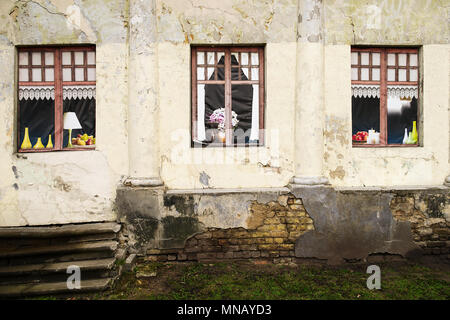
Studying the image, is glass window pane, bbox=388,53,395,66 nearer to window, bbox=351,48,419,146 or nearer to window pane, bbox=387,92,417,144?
window, bbox=351,48,419,146

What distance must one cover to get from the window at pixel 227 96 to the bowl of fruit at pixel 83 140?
1.73 metres

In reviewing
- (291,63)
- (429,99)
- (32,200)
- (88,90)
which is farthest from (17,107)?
(429,99)

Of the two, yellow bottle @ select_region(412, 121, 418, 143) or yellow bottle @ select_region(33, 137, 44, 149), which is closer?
yellow bottle @ select_region(33, 137, 44, 149)

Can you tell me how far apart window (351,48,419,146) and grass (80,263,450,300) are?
7.19 feet

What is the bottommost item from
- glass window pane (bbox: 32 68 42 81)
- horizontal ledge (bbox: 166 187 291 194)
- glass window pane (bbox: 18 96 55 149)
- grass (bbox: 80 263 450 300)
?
grass (bbox: 80 263 450 300)

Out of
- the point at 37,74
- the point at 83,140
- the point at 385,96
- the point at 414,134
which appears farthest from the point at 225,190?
the point at 37,74

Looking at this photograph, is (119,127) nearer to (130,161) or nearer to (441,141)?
(130,161)

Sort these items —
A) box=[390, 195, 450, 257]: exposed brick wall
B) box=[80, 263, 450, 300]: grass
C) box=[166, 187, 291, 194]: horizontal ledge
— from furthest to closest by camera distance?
box=[390, 195, 450, 257]: exposed brick wall
box=[166, 187, 291, 194]: horizontal ledge
box=[80, 263, 450, 300]: grass

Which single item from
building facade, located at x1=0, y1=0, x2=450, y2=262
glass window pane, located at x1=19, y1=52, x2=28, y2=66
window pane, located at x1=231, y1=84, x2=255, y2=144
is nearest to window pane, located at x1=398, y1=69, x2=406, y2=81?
building facade, located at x1=0, y1=0, x2=450, y2=262

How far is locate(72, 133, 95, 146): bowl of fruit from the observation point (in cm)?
509

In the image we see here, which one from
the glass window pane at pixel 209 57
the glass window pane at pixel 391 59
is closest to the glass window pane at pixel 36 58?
the glass window pane at pixel 209 57

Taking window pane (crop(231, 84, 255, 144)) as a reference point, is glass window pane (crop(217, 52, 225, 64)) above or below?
above

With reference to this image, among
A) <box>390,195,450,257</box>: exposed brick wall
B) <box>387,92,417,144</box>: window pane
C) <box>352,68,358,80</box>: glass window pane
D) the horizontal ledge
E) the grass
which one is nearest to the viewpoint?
the grass

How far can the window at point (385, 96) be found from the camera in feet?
17.2
